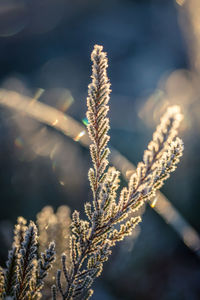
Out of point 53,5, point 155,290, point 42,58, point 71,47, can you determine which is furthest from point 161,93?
point 53,5

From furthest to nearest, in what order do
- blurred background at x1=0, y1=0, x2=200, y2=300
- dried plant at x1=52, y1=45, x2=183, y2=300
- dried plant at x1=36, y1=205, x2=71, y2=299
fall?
blurred background at x1=0, y1=0, x2=200, y2=300 → dried plant at x1=36, y1=205, x2=71, y2=299 → dried plant at x1=52, y1=45, x2=183, y2=300

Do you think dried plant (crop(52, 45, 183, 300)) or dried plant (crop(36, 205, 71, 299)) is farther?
dried plant (crop(36, 205, 71, 299))

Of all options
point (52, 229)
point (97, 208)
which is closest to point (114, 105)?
point (52, 229)

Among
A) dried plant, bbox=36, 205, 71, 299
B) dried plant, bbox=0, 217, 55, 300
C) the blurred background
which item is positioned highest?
the blurred background

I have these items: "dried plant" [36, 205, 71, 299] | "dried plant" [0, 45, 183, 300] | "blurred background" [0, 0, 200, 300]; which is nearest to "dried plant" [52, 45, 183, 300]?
"dried plant" [0, 45, 183, 300]

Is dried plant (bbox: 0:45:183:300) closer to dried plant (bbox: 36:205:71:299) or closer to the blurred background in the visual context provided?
dried plant (bbox: 36:205:71:299)

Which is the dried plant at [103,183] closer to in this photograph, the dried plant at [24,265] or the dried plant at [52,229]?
the dried plant at [24,265]

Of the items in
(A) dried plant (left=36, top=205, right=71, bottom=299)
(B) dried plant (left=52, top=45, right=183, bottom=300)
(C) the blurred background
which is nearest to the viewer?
(B) dried plant (left=52, top=45, right=183, bottom=300)

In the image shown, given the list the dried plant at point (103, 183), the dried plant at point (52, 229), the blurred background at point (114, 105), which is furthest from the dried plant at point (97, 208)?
the blurred background at point (114, 105)
